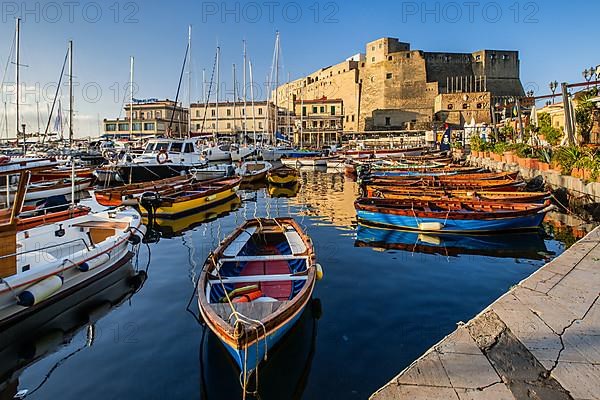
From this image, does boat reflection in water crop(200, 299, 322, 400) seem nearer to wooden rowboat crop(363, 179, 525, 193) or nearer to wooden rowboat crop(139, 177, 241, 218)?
wooden rowboat crop(139, 177, 241, 218)

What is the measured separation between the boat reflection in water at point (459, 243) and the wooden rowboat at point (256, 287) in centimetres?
326

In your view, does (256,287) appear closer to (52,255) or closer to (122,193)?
(52,255)

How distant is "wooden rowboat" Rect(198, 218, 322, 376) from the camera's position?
4199 mm

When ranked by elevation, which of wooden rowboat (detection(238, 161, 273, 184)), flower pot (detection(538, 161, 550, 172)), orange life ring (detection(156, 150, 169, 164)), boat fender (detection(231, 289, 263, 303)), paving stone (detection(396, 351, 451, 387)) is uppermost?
orange life ring (detection(156, 150, 169, 164))

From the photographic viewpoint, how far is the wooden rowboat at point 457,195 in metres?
12.5

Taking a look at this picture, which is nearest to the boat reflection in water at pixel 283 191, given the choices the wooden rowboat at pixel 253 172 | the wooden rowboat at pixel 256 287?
the wooden rowboat at pixel 253 172

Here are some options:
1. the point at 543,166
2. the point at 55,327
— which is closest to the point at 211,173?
the point at 543,166

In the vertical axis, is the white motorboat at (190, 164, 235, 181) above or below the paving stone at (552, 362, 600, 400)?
above

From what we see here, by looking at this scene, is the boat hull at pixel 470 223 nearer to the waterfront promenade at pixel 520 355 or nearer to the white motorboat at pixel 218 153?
the waterfront promenade at pixel 520 355

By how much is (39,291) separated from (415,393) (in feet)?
17.3

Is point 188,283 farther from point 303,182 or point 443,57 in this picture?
point 443,57

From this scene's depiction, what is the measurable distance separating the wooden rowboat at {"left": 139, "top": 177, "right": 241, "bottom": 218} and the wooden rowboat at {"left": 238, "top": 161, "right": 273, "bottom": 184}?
6912 mm

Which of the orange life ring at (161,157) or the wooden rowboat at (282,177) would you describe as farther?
the wooden rowboat at (282,177)

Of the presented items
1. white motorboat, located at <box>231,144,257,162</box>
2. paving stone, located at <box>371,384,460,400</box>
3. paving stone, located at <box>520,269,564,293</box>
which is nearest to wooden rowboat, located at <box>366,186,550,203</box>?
paving stone, located at <box>520,269,564,293</box>
